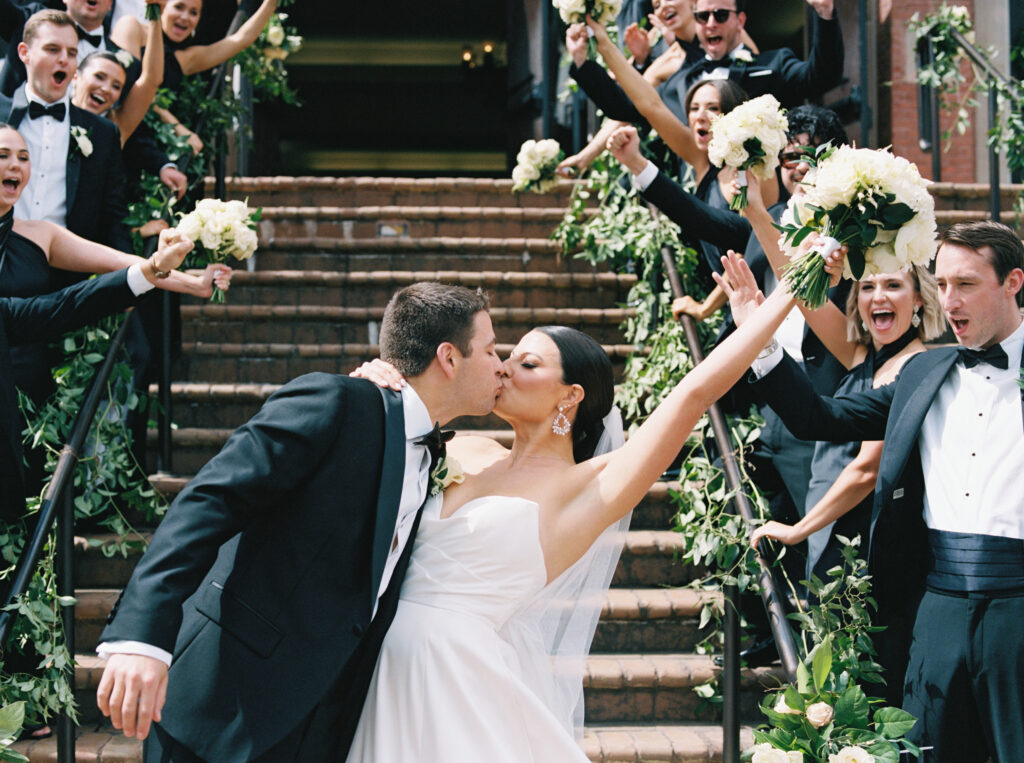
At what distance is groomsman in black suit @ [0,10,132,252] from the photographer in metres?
3.88

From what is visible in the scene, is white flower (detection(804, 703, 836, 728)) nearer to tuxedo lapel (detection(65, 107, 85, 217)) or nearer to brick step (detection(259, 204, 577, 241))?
tuxedo lapel (detection(65, 107, 85, 217))

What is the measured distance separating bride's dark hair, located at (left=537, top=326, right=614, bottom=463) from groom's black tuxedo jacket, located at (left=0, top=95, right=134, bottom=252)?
89.6 inches

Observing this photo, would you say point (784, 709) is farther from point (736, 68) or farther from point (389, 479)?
point (736, 68)

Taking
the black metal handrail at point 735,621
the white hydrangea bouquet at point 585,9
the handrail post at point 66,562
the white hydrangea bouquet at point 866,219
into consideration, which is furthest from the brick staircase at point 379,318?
the white hydrangea bouquet at point 866,219

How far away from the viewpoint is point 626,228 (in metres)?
5.27

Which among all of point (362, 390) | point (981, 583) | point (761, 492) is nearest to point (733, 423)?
point (761, 492)

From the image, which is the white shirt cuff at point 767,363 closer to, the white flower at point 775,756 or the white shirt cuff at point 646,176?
the white flower at point 775,756

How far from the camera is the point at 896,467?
9.00ft

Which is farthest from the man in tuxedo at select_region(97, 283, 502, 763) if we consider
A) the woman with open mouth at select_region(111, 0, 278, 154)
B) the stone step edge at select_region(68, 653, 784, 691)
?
the woman with open mouth at select_region(111, 0, 278, 154)

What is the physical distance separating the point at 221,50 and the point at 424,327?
3.96 metres

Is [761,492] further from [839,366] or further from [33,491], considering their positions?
[33,491]

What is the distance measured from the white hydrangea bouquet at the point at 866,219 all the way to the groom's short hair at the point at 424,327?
29.7 inches

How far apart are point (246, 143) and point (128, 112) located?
3415 mm

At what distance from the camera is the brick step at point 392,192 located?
6758 mm
